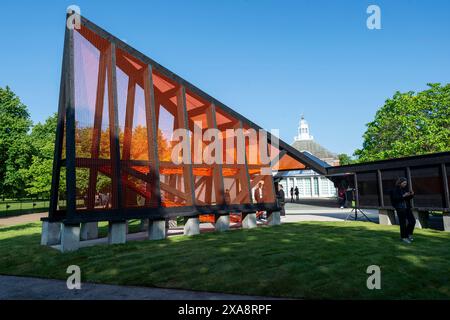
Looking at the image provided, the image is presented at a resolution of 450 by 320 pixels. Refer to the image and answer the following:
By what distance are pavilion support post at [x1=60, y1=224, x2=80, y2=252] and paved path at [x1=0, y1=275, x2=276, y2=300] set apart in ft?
9.63

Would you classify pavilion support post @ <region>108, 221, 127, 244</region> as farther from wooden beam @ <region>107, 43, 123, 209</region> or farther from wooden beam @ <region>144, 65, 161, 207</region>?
wooden beam @ <region>144, 65, 161, 207</region>

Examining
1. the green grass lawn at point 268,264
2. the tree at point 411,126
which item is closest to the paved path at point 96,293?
the green grass lawn at point 268,264

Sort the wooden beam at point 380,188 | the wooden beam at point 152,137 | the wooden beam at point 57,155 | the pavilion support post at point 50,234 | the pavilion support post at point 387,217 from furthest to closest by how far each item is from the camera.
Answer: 1. the wooden beam at point 380,188
2. the pavilion support post at point 387,217
3. the wooden beam at point 152,137
4. the wooden beam at point 57,155
5. the pavilion support post at point 50,234

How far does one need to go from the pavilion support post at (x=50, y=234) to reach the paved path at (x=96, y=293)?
16.5ft

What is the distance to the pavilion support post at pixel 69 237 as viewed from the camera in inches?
366

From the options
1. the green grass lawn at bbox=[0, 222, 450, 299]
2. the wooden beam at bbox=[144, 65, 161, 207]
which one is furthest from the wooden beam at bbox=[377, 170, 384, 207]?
the wooden beam at bbox=[144, 65, 161, 207]

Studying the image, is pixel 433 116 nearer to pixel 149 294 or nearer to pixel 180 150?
pixel 180 150

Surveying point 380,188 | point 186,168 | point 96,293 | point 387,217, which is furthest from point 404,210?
point 96,293

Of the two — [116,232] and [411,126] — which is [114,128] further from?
[411,126]

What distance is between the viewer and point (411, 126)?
110 ft

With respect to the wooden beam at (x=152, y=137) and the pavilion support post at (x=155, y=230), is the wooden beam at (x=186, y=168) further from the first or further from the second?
the pavilion support post at (x=155, y=230)

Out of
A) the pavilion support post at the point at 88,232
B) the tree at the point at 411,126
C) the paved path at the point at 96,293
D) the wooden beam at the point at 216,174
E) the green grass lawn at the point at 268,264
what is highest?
the tree at the point at 411,126

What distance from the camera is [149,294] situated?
5305 millimetres
